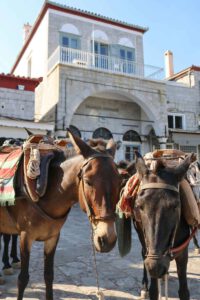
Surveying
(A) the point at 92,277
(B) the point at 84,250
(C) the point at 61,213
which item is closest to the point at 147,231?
(C) the point at 61,213

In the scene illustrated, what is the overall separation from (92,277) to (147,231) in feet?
9.05

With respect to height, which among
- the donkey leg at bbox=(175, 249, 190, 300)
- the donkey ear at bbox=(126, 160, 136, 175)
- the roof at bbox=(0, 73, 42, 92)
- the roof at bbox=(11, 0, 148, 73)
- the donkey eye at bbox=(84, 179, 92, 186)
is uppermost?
the roof at bbox=(11, 0, 148, 73)

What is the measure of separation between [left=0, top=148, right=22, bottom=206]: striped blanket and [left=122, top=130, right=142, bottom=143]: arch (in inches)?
534

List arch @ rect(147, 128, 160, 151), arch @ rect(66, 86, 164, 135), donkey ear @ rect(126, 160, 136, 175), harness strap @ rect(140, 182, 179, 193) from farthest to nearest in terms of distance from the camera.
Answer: arch @ rect(147, 128, 160, 151) → arch @ rect(66, 86, 164, 135) → donkey ear @ rect(126, 160, 136, 175) → harness strap @ rect(140, 182, 179, 193)

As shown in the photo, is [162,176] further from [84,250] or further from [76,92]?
[76,92]

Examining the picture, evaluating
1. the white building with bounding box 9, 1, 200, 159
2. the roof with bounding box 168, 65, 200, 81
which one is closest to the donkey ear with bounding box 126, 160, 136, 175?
the white building with bounding box 9, 1, 200, 159

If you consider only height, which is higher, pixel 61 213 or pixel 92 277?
pixel 61 213

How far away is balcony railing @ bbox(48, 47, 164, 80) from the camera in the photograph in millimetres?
14953

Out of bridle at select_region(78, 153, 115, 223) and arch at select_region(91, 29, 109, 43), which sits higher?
arch at select_region(91, 29, 109, 43)

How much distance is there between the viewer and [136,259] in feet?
18.9

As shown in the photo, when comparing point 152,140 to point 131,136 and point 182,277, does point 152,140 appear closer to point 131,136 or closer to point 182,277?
point 131,136

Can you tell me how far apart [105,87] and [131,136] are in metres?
3.70

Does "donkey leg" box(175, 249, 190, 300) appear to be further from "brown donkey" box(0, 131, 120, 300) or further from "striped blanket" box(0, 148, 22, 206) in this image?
"striped blanket" box(0, 148, 22, 206)

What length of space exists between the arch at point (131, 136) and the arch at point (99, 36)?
18.7 feet
